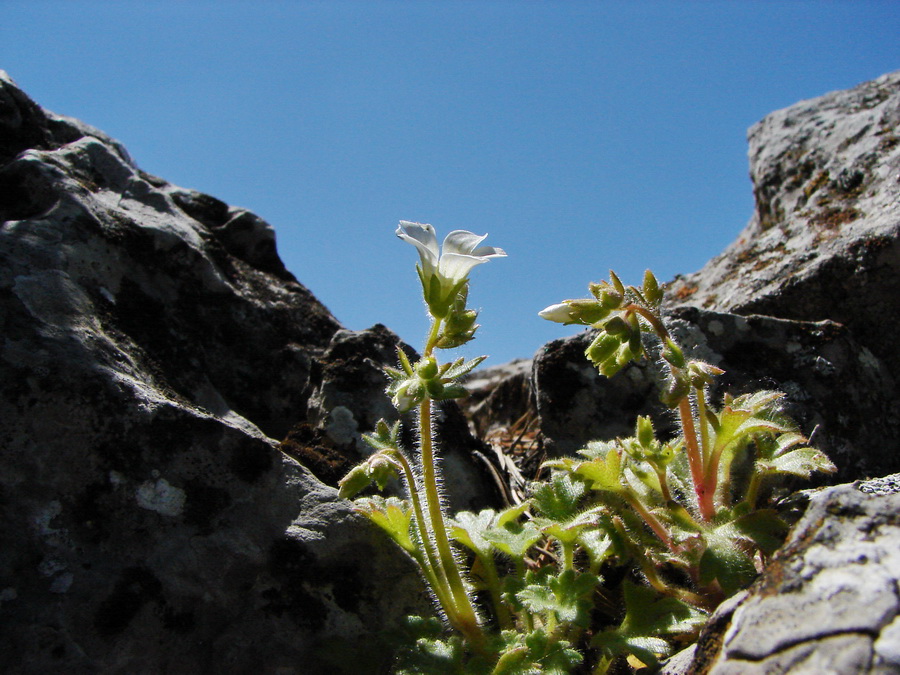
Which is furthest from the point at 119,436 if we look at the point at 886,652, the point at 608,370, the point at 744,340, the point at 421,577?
the point at 744,340

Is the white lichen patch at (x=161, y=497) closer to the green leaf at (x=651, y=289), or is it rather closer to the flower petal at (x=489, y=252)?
the flower petal at (x=489, y=252)

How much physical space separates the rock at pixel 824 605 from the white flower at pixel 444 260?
1.32 m

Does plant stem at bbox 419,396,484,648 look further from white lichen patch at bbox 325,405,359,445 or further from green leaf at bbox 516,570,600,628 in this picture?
white lichen patch at bbox 325,405,359,445

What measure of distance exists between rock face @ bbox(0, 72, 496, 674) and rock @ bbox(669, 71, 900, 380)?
7.93ft

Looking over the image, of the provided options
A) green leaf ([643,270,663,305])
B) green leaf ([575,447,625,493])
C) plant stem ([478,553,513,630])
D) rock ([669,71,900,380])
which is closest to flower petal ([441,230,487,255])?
green leaf ([643,270,663,305])

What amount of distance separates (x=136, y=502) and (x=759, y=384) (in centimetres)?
293

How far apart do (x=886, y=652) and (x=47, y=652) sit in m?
2.25

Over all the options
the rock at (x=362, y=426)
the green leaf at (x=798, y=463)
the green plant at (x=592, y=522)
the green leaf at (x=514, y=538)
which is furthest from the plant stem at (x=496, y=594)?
the green leaf at (x=798, y=463)

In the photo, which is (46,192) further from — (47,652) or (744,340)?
(744,340)

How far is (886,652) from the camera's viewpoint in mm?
1222

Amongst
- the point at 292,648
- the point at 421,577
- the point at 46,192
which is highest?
the point at 46,192

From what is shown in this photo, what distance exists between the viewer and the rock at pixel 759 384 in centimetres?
319

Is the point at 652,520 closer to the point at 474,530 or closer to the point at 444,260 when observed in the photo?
the point at 474,530

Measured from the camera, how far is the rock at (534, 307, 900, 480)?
319 centimetres
